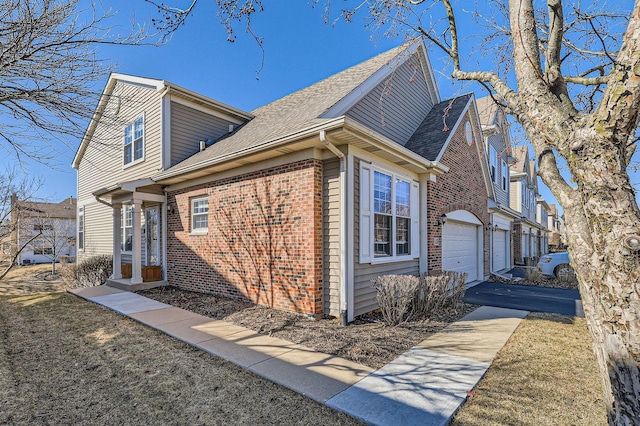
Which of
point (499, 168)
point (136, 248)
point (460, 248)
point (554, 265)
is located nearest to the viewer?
point (136, 248)

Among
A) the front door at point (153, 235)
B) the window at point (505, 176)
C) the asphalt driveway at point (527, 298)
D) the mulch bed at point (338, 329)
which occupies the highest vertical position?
the window at point (505, 176)

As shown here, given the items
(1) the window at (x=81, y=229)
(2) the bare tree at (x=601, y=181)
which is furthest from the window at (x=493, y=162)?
(1) the window at (x=81, y=229)

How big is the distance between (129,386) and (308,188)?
410 cm

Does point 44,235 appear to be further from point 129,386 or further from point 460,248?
point 460,248

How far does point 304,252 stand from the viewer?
6391 millimetres

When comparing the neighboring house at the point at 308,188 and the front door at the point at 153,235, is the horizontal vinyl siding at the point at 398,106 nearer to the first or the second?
the neighboring house at the point at 308,188

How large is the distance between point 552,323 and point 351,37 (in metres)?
6.75

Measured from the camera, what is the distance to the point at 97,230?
1485 centimetres

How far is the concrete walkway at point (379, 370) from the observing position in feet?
11.0

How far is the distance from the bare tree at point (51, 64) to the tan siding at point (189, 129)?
5964mm

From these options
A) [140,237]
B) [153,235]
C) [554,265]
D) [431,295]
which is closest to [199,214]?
[140,237]

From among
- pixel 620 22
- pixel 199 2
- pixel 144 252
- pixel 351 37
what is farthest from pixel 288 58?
pixel 144 252

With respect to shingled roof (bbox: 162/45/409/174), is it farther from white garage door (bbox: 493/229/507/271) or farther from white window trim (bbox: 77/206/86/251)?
white window trim (bbox: 77/206/86/251)

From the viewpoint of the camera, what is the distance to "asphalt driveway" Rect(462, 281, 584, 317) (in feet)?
26.1
